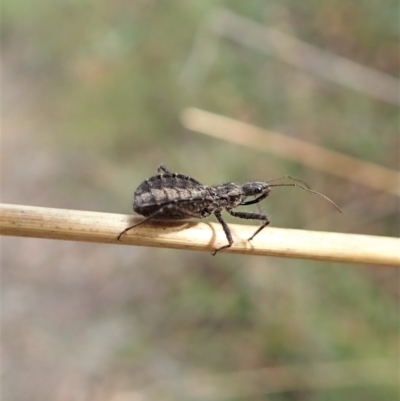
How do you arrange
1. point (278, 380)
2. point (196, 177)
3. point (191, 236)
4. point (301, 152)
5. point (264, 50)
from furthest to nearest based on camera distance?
point (264, 50) < point (196, 177) < point (301, 152) < point (278, 380) < point (191, 236)

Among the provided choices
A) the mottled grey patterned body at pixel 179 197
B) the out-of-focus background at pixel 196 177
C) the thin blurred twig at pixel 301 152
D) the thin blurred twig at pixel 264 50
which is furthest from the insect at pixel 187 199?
the thin blurred twig at pixel 264 50

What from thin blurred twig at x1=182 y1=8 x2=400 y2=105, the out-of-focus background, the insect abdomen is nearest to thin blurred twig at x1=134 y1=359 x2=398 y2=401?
the out-of-focus background

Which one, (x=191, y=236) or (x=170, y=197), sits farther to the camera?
(x=170, y=197)

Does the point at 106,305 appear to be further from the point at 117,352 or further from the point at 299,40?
the point at 299,40

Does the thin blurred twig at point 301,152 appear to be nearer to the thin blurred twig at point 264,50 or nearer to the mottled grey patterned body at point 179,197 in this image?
the thin blurred twig at point 264,50

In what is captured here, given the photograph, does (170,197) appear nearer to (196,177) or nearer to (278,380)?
(278,380)

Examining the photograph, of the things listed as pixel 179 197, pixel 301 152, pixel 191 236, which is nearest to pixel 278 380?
pixel 301 152

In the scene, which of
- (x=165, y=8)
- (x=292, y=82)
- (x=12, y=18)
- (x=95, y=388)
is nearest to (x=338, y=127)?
(x=292, y=82)
